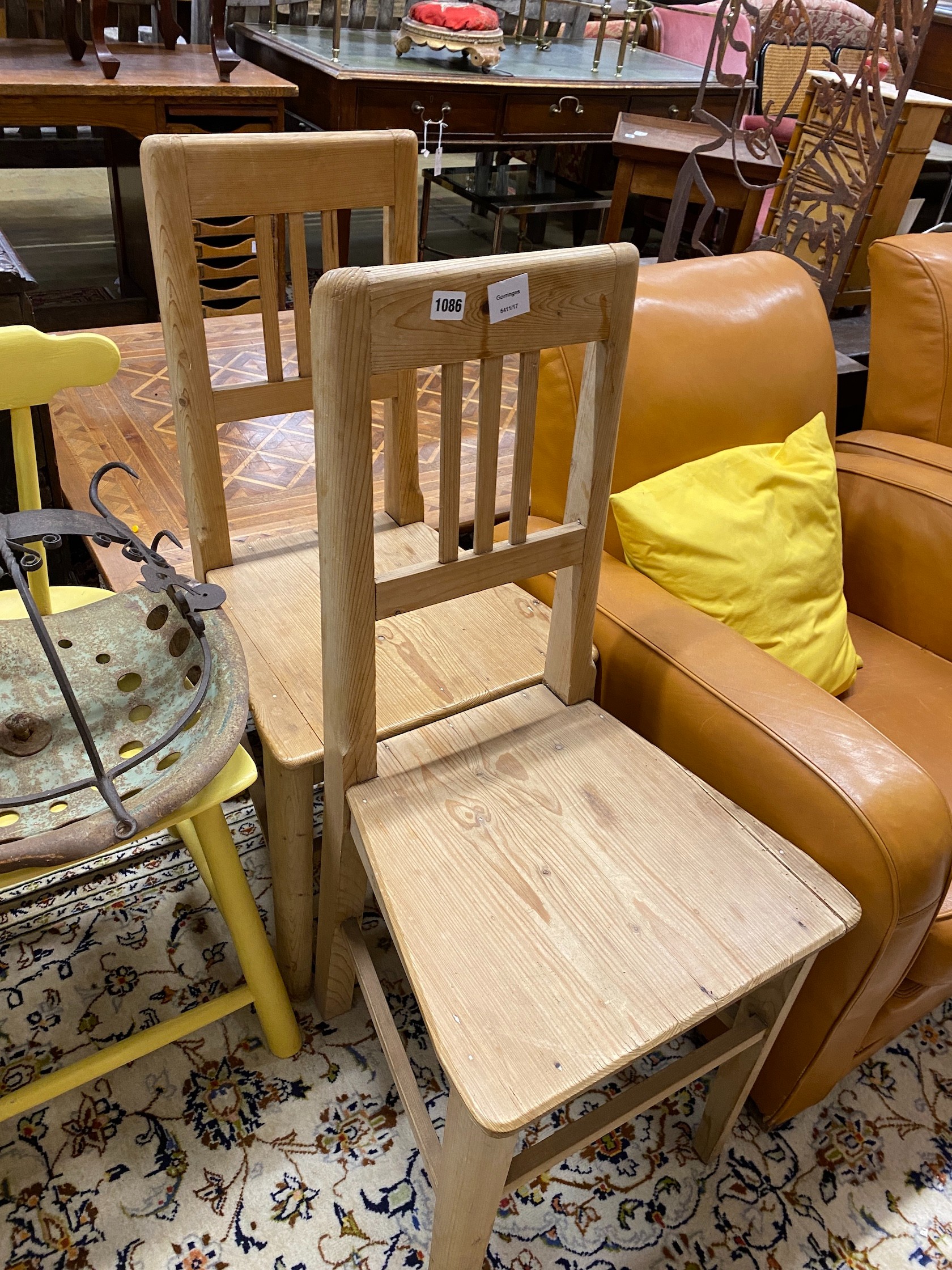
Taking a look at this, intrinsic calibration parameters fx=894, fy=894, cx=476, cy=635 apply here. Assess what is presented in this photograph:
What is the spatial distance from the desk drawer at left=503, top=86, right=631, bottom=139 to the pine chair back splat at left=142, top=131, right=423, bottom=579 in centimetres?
229

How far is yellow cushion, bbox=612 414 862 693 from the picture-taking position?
127cm

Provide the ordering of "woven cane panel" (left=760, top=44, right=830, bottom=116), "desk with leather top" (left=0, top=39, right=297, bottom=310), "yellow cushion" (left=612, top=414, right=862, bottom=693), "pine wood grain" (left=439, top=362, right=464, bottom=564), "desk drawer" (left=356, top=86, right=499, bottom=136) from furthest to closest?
"woven cane panel" (left=760, top=44, right=830, bottom=116)
"desk drawer" (left=356, top=86, right=499, bottom=136)
"desk with leather top" (left=0, top=39, right=297, bottom=310)
"yellow cushion" (left=612, top=414, right=862, bottom=693)
"pine wood grain" (left=439, top=362, right=464, bottom=564)

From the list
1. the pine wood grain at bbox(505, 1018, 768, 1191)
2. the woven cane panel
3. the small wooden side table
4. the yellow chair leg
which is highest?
the woven cane panel

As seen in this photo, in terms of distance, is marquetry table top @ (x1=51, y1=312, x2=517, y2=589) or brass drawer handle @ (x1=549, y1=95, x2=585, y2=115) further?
brass drawer handle @ (x1=549, y1=95, x2=585, y2=115)

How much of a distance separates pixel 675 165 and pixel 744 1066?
240 cm

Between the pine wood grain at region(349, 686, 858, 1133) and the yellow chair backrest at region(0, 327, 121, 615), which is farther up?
the yellow chair backrest at region(0, 327, 121, 615)

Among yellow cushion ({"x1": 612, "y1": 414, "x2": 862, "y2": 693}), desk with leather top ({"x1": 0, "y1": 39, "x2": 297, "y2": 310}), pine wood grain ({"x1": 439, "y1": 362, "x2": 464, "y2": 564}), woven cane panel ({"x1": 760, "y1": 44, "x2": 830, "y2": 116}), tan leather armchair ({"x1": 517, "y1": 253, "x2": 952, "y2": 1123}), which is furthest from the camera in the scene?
woven cane panel ({"x1": 760, "y1": 44, "x2": 830, "y2": 116})

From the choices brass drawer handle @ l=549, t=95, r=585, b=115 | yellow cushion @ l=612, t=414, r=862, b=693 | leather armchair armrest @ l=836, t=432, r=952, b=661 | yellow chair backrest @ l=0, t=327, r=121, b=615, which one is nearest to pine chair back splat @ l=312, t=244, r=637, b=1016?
yellow cushion @ l=612, t=414, r=862, b=693

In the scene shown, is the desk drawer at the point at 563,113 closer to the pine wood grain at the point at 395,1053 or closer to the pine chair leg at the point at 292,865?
the pine chair leg at the point at 292,865

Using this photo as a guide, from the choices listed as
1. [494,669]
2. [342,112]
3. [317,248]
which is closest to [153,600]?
[494,669]

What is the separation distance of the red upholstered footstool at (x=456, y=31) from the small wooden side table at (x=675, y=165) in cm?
73

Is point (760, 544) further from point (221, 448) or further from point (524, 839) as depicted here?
point (221, 448)

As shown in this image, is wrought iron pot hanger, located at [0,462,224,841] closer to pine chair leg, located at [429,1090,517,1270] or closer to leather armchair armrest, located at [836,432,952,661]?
pine chair leg, located at [429,1090,517,1270]

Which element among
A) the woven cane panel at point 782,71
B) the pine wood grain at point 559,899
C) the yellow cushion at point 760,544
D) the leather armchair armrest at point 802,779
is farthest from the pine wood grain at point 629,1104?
the woven cane panel at point 782,71
